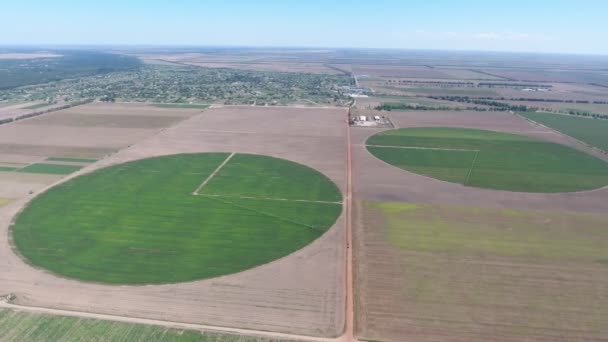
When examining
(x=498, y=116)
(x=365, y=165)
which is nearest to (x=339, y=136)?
(x=365, y=165)

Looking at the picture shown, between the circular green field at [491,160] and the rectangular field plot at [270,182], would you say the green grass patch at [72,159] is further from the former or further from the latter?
the circular green field at [491,160]

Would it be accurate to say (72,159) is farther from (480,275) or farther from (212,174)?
(480,275)

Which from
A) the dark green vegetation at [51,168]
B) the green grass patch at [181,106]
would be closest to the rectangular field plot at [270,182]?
the dark green vegetation at [51,168]

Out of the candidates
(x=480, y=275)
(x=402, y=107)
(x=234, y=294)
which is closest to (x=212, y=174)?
(x=234, y=294)

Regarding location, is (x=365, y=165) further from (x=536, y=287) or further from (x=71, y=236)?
(x=71, y=236)

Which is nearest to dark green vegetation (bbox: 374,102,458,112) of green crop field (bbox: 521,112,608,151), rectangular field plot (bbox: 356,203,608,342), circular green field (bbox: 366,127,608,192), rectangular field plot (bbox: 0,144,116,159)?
green crop field (bbox: 521,112,608,151)
